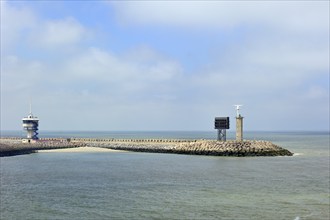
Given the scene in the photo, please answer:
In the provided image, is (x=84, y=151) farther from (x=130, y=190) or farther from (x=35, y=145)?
(x=130, y=190)

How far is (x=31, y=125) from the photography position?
9744 centimetres

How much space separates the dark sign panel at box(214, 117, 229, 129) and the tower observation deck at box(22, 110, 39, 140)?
135ft

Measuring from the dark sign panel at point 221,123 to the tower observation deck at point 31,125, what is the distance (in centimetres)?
4117

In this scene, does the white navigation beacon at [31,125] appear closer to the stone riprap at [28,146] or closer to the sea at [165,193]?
the stone riprap at [28,146]

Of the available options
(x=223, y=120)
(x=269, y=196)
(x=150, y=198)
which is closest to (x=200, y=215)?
(x=150, y=198)

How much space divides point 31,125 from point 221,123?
1696 inches

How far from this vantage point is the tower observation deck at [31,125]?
9700cm

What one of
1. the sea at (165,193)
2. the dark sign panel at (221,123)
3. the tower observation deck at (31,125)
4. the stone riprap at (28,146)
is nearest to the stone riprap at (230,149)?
the dark sign panel at (221,123)

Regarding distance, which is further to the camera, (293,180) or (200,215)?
(293,180)

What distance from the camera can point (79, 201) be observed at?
3244 cm

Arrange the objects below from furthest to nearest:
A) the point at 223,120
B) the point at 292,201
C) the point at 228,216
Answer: the point at 223,120 < the point at 292,201 < the point at 228,216

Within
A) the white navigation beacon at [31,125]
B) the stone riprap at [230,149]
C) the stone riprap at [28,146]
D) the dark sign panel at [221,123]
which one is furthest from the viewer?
the white navigation beacon at [31,125]

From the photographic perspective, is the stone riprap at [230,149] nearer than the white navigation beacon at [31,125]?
Yes

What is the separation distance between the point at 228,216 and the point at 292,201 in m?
7.43
